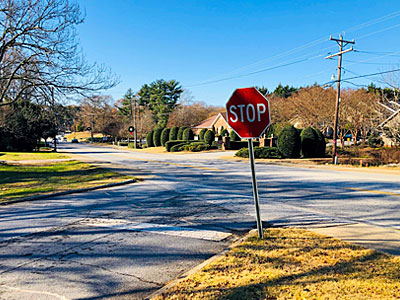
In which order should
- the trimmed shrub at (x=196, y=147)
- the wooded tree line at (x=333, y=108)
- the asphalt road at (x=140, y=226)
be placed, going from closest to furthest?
the asphalt road at (x=140, y=226)
the trimmed shrub at (x=196, y=147)
the wooded tree line at (x=333, y=108)

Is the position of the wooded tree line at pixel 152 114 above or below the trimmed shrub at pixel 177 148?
above

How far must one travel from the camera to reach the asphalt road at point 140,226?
3906mm

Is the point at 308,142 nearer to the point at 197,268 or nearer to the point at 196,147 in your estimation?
the point at 196,147

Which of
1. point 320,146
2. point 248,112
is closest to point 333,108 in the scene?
point 320,146

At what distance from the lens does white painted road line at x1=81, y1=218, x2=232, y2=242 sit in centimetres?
552

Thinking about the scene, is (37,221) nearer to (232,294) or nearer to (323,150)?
(232,294)

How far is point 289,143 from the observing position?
24.6 metres

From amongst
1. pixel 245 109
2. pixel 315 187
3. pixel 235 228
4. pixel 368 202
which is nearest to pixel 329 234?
pixel 235 228

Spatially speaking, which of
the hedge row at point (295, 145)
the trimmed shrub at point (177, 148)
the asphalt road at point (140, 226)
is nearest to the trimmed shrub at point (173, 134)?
the trimmed shrub at point (177, 148)

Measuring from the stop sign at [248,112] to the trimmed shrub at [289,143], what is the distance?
20840 mm

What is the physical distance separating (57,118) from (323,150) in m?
21.1

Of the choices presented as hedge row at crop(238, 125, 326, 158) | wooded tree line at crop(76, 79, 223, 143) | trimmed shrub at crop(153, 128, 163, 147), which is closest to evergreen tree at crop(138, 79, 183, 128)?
wooded tree line at crop(76, 79, 223, 143)

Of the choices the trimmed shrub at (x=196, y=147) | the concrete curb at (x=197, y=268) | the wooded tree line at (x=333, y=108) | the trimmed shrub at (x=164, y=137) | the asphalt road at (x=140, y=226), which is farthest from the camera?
the trimmed shrub at (x=164, y=137)

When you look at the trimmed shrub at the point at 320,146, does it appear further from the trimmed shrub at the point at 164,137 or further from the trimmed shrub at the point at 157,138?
the trimmed shrub at the point at 157,138
